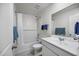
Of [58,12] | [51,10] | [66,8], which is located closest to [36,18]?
[51,10]

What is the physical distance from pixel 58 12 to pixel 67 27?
1.90 feet

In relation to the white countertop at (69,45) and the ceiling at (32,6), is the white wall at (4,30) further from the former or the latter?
the ceiling at (32,6)

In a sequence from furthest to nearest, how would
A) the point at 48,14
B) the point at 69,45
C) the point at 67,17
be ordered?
the point at 48,14
the point at 67,17
the point at 69,45

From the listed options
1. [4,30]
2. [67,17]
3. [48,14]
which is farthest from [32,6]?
[4,30]

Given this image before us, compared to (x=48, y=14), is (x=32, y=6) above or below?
above

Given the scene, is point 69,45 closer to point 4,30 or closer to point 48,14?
point 4,30

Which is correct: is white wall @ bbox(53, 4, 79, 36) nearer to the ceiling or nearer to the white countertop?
the white countertop

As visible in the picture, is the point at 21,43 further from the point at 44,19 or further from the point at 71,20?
the point at 71,20

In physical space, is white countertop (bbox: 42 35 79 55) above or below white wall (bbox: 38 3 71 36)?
below

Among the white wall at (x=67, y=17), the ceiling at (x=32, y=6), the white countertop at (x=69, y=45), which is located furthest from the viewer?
the ceiling at (x=32, y=6)

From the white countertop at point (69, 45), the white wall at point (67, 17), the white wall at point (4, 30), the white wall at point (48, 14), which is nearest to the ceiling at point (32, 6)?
the white wall at point (48, 14)

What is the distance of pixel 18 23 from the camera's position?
291 centimetres

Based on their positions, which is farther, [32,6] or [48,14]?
[48,14]

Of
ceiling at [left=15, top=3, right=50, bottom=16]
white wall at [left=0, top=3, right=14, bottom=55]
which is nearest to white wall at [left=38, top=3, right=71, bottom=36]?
ceiling at [left=15, top=3, right=50, bottom=16]
